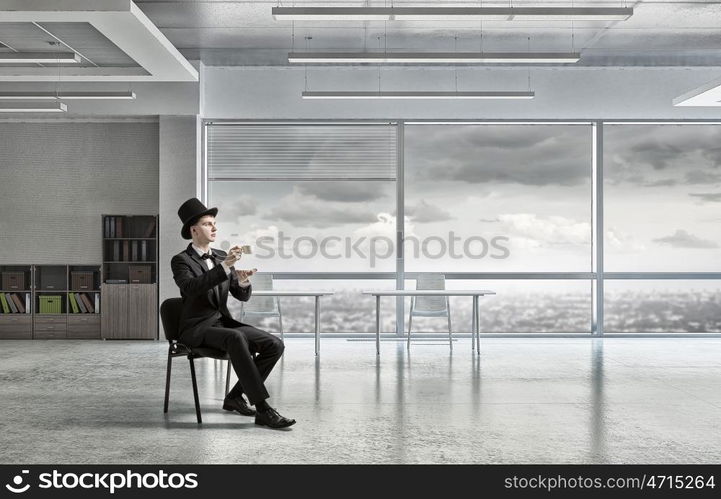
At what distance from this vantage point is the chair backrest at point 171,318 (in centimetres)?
496

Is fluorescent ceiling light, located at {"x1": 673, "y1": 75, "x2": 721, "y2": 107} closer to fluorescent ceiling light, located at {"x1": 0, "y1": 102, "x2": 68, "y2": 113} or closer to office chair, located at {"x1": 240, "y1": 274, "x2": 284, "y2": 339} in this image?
office chair, located at {"x1": 240, "y1": 274, "x2": 284, "y2": 339}

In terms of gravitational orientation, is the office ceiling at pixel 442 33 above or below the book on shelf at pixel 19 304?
above

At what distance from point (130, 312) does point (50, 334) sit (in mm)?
1074

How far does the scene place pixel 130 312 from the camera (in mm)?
9664

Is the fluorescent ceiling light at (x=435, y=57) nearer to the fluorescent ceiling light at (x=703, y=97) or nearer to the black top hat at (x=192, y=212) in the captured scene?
the fluorescent ceiling light at (x=703, y=97)

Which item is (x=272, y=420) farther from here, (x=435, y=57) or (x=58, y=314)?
(x=58, y=314)

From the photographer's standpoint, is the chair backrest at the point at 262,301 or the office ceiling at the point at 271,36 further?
the chair backrest at the point at 262,301

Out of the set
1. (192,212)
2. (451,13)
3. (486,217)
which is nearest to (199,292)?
(192,212)

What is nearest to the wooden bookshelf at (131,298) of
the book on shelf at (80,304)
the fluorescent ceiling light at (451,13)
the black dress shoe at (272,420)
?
the book on shelf at (80,304)

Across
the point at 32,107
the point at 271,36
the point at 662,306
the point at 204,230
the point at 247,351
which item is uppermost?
the point at 271,36

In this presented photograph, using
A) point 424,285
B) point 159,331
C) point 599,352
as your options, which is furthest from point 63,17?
point 599,352

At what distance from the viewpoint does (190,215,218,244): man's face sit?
16.4 ft

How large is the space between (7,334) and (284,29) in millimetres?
5237

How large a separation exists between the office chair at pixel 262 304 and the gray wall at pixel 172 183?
111cm
